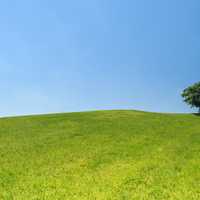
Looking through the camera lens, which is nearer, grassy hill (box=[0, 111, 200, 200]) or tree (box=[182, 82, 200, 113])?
grassy hill (box=[0, 111, 200, 200])

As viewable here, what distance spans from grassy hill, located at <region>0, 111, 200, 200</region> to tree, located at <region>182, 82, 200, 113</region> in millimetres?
29480

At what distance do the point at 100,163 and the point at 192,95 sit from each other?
4408 cm

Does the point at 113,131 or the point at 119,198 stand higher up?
the point at 113,131

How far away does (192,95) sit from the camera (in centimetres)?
5409

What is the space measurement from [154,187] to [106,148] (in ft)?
24.1

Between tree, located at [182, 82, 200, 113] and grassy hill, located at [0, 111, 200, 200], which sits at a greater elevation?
tree, located at [182, 82, 200, 113]

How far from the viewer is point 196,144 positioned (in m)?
19.2

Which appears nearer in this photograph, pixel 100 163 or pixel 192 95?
pixel 100 163

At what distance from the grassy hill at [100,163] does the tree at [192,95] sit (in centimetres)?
2948

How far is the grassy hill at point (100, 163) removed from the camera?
10406mm

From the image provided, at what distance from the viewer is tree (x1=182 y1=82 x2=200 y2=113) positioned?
53750 millimetres

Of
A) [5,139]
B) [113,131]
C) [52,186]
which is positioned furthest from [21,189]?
[113,131]

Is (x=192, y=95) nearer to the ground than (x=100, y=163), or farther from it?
farther from it

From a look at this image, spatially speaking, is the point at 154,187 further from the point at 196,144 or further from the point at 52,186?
the point at 196,144
